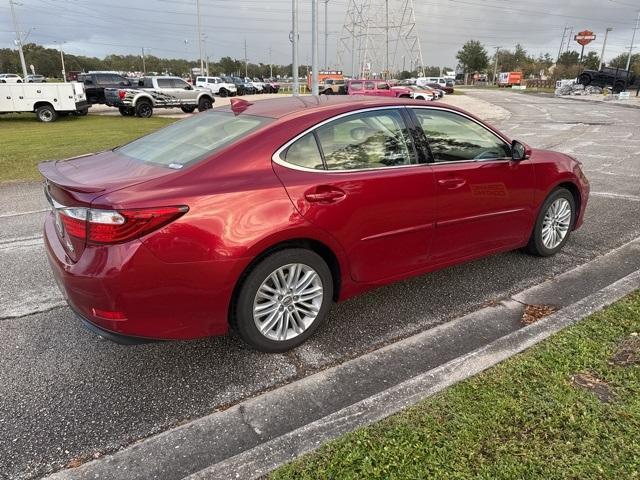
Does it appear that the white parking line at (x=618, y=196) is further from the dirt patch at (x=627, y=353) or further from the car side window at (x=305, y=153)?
the car side window at (x=305, y=153)

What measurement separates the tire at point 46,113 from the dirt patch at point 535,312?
21.9 m

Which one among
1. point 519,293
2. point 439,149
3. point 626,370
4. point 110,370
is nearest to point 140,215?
point 110,370

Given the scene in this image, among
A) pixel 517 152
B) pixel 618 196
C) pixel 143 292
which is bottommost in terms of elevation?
pixel 618 196

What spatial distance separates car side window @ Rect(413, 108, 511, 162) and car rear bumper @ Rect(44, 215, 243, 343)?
1.86 m

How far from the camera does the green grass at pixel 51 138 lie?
1060cm

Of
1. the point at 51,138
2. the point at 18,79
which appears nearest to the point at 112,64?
the point at 18,79

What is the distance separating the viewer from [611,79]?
4619 cm

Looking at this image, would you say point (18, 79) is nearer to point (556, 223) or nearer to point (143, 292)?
point (556, 223)

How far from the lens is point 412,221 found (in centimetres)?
353

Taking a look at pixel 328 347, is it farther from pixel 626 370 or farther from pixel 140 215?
pixel 626 370

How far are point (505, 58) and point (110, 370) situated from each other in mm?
127909

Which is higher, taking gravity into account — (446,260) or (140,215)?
(140,215)

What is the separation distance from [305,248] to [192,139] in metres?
1.12

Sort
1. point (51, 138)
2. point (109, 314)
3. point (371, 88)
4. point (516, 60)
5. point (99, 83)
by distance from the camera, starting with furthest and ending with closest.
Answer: point (516, 60) < point (371, 88) < point (99, 83) < point (51, 138) < point (109, 314)
